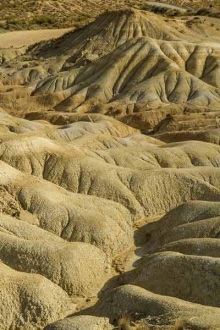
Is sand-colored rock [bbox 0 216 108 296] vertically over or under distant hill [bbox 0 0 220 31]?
over

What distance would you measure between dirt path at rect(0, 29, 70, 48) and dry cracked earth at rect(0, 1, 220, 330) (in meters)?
34.8

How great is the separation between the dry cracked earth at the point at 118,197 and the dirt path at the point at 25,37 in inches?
1372

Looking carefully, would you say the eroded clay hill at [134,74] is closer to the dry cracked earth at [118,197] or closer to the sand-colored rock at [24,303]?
the dry cracked earth at [118,197]

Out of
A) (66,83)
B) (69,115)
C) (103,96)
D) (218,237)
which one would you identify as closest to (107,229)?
(218,237)

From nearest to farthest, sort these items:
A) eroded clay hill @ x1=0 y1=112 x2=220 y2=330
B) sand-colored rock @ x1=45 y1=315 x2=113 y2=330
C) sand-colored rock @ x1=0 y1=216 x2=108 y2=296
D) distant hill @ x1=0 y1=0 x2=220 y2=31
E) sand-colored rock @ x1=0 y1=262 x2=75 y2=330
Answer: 1. sand-colored rock @ x1=45 y1=315 x2=113 y2=330
2. sand-colored rock @ x1=0 y1=262 x2=75 y2=330
3. eroded clay hill @ x1=0 y1=112 x2=220 y2=330
4. sand-colored rock @ x1=0 y1=216 x2=108 y2=296
5. distant hill @ x1=0 y1=0 x2=220 y2=31

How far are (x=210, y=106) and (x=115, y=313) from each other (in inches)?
2008

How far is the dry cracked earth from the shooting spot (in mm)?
23109

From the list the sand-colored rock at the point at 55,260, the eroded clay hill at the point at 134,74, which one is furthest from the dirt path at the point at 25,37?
the sand-colored rock at the point at 55,260

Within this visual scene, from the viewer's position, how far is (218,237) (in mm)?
29453

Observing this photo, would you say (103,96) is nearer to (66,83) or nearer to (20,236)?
(66,83)

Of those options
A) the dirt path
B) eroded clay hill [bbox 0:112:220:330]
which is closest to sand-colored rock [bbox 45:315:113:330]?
eroded clay hill [bbox 0:112:220:330]

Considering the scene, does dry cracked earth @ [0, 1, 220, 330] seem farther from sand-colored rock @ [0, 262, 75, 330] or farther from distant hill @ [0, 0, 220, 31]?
distant hill @ [0, 0, 220, 31]

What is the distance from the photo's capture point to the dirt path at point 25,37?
116m

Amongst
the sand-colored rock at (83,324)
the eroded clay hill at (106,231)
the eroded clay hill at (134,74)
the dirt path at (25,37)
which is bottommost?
the dirt path at (25,37)
